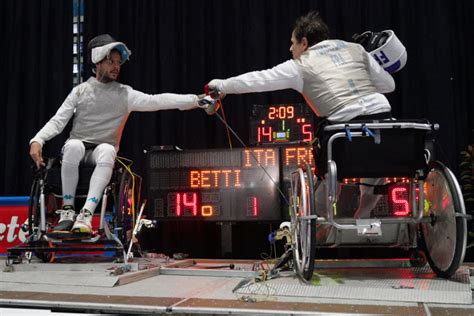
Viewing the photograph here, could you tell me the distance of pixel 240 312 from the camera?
66.1 inches

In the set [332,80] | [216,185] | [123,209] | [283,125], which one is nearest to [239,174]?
[216,185]

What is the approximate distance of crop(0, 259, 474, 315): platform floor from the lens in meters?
1.75

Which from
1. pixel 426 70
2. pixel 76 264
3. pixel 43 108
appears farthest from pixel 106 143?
pixel 426 70

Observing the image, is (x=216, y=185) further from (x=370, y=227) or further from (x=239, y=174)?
(x=370, y=227)

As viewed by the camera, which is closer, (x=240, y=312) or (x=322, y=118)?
(x=240, y=312)

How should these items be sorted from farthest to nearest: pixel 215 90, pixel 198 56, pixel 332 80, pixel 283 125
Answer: pixel 198 56 → pixel 283 125 → pixel 215 90 → pixel 332 80

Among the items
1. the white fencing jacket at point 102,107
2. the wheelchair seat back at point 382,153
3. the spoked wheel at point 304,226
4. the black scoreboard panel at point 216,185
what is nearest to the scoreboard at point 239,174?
the black scoreboard panel at point 216,185

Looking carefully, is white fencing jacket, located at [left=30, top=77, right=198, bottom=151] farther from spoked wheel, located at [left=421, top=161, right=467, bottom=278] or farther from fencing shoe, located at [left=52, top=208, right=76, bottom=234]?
spoked wheel, located at [left=421, top=161, right=467, bottom=278]

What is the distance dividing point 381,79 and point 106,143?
5.34 feet

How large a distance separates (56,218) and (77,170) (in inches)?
14.7

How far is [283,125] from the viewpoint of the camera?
3.81 meters

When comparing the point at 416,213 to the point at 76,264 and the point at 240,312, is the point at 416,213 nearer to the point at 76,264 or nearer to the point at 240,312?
the point at 240,312

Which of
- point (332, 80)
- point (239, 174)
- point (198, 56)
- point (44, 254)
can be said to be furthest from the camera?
point (198, 56)

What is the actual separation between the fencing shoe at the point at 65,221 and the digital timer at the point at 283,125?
4.74 ft
